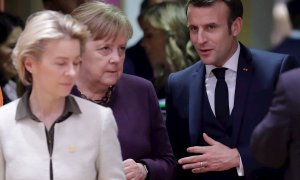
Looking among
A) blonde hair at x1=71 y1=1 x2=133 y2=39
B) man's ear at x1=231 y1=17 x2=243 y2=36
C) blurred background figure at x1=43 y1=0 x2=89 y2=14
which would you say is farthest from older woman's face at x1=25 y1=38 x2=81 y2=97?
blurred background figure at x1=43 y1=0 x2=89 y2=14

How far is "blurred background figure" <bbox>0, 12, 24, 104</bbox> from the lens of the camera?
404cm

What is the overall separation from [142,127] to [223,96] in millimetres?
354

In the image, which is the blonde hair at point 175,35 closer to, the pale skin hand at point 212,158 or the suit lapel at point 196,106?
the suit lapel at point 196,106

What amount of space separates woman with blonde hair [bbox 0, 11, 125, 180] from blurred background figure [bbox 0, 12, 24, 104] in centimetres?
157

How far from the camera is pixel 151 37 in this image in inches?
176

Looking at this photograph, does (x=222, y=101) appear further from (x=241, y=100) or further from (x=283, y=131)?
(x=283, y=131)

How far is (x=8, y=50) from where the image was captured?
4191mm

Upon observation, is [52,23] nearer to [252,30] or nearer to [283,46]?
[283,46]

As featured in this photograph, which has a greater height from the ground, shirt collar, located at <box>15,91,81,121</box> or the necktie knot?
shirt collar, located at <box>15,91,81,121</box>

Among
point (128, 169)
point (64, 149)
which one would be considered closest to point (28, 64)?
point (64, 149)

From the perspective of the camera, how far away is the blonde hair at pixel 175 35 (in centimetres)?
428

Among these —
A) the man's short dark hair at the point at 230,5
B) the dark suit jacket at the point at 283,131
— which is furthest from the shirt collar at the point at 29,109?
the man's short dark hair at the point at 230,5

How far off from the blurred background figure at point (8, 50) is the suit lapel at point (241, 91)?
1422 mm

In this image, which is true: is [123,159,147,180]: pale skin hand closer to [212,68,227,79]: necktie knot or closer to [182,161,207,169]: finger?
[182,161,207,169]: finger
